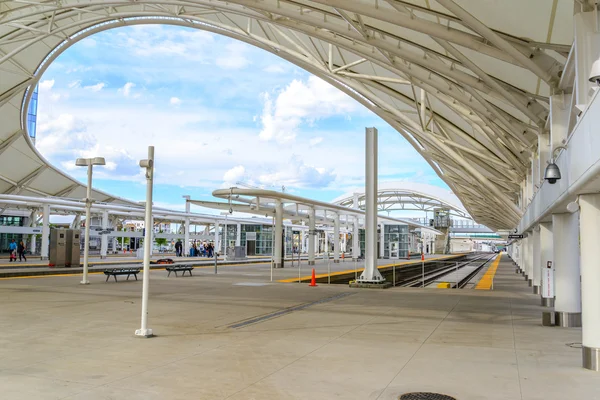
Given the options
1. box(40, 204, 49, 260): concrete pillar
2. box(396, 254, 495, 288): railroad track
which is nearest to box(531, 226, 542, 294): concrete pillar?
box(396, 254, 495, 288): railroad track

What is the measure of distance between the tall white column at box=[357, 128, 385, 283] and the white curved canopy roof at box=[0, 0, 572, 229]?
5.61ft

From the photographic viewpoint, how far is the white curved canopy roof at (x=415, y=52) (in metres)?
9.46

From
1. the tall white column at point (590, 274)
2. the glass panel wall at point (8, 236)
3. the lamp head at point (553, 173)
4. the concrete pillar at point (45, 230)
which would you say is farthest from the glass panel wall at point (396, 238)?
the lamp head at point (553, 173)

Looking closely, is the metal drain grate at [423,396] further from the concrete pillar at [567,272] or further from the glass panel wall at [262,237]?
the glass panel wall at [262,237]

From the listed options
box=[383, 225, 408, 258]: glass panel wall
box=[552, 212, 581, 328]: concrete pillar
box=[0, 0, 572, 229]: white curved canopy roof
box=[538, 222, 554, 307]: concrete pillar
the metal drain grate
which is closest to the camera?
the metal drain grate

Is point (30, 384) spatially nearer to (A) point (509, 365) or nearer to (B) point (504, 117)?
(A) point (509, 365)

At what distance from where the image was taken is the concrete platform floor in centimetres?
575

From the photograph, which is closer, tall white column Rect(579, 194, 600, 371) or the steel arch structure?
tall white column Rect(579, 194, 600, 371)

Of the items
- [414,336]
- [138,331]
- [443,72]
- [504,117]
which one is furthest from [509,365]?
[504,117]

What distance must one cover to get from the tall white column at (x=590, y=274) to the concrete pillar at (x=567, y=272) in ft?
11.5

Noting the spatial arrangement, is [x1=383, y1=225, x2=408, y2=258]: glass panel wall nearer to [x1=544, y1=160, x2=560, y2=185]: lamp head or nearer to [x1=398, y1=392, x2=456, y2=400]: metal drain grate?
[x1=544, y1=160, x2=560, y2=185]: lamp head

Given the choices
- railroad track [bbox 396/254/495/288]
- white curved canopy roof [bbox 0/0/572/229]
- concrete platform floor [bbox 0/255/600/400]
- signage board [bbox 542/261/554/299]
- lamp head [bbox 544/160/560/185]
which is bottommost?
railroad track [bbox 396/254/495/288]

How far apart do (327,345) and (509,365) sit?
268cm

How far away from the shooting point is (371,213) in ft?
66.3
